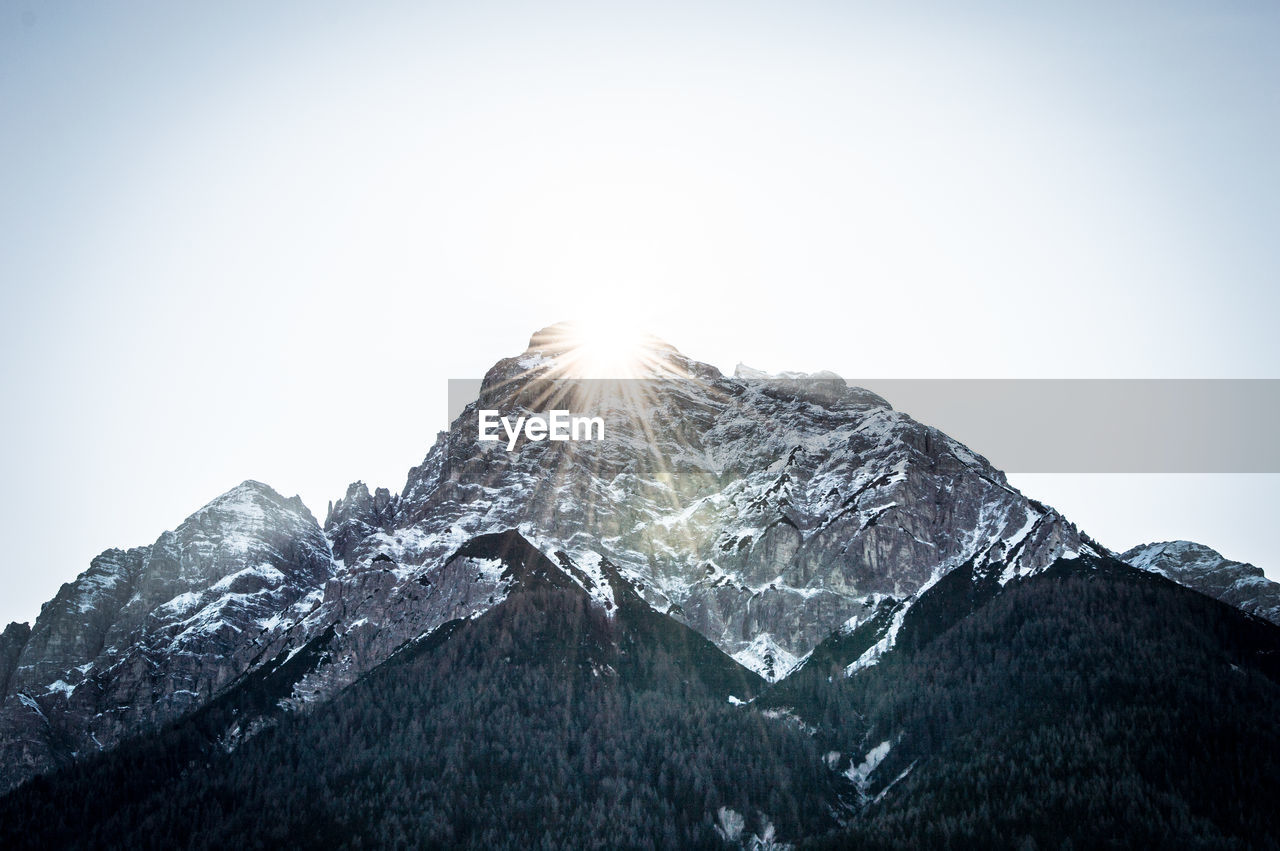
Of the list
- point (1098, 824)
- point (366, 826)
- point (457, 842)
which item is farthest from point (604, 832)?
point (1098, 824)

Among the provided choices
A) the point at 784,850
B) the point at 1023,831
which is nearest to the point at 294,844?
the point at 784,850

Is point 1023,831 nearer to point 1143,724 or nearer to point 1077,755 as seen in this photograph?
point 1077,755

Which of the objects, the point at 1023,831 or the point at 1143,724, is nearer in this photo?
the point at 1023,831

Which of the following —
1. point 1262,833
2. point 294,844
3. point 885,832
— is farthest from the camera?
point 294,844

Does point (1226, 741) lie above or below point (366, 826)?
above

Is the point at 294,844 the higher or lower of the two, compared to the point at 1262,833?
lower

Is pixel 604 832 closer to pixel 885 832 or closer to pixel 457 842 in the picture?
pixel 457 842

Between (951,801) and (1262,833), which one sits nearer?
(1262,833)

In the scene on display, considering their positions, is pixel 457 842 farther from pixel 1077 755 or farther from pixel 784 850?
pixel 1077 755

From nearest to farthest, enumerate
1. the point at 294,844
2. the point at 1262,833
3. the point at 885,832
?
1. the point at 1262,833
2. the point at 885,832
3. the point at 294,844
